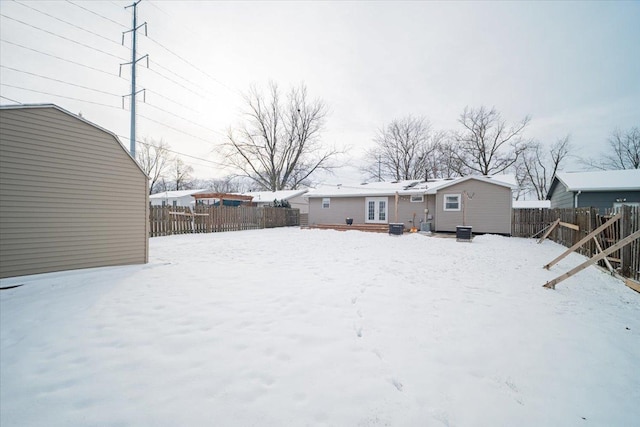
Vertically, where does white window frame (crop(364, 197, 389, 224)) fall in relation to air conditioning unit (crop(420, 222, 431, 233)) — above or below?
above

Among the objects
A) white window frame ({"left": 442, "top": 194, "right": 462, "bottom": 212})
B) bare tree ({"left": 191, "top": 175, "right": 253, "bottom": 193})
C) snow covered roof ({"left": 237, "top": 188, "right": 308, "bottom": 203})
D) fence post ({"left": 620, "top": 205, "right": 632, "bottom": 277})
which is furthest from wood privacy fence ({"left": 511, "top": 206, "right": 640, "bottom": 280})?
bare tree ({"left": 191, "top": 175, "right": 253, "bottom": 193})

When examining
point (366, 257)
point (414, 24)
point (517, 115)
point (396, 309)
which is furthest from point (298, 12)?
point (517, 115)

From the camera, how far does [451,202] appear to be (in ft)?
53.6

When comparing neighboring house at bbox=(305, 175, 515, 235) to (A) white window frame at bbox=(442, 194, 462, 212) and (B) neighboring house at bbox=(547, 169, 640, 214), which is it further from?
(B) neighboring house at bbox=(547, 169, 640, 214)

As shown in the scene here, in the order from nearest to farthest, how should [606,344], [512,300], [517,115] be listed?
1. [606,344]
2. [512,300]
3. [517,115]

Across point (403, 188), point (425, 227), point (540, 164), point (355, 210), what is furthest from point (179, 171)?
point (540, 164)

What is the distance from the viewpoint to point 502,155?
30984 millimetres

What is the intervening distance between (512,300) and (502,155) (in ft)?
109

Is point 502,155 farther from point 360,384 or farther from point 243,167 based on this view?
point 360,384

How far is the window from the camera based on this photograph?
1612 centimetres

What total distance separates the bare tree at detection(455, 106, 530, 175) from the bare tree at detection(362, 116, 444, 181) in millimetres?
→ 2714

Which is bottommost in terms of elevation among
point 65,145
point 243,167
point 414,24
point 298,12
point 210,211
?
point 210,211

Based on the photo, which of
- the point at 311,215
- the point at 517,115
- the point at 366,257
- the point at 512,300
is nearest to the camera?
the point at 512,300

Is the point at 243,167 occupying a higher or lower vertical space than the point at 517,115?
A: lower
